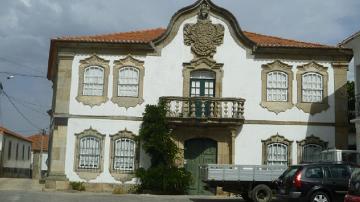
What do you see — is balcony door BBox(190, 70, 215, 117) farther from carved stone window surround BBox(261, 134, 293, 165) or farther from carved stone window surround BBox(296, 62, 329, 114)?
carved stone window surround BBox(296, 62, 329, 114)

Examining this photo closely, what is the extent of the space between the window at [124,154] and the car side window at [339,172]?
10214 mm

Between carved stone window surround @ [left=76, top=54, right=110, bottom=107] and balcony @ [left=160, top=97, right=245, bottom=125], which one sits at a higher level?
carved stone window surround @ [left=76, top=54, right=110, bottom=107]

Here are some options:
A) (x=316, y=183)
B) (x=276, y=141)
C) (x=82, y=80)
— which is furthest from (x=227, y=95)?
(x=316, y=183)

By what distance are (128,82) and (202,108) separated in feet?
12.0

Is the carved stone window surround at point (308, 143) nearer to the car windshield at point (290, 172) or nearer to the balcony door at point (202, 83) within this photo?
the balcony door at point (202, 83)

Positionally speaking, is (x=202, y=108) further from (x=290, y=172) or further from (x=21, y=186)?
(x=21, y=186)

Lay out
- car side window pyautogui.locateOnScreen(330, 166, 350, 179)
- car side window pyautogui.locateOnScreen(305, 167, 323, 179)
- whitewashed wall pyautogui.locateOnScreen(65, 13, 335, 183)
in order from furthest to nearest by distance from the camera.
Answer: whitewashed wall pyautogui.locateOnScreen(65, 13, 335, 183) < car side window pyautogui.locateOnScreen(330, 166, 350, 179) < car side window pyautogui.locateOnScreen(305, 167, 323, 179)

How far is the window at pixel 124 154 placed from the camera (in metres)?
23.7

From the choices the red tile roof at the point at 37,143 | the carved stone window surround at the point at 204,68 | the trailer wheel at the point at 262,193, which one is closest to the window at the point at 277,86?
the carved stone window surround at the point at 204,68

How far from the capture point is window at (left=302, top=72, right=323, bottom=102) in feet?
81.0

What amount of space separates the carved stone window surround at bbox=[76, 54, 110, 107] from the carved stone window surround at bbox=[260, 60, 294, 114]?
23.7ft

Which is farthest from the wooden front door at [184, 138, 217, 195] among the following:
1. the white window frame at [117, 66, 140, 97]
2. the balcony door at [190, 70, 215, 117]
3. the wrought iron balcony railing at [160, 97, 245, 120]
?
the white window frame at [117, 66, 140, 97]

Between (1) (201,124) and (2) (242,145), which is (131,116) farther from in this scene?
(2) (242,145)

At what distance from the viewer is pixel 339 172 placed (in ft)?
52.9
